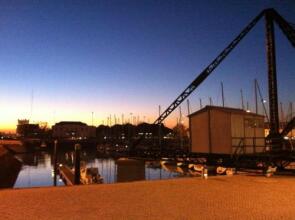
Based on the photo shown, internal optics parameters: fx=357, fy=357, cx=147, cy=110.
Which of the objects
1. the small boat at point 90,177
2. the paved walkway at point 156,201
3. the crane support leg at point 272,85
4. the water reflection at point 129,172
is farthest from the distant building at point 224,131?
the paved walkway at point 156,201

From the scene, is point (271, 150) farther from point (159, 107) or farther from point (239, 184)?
point (159, 107)

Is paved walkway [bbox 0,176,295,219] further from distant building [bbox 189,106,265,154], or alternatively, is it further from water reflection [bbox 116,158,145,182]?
distant building [bbox 189,106,265,154]

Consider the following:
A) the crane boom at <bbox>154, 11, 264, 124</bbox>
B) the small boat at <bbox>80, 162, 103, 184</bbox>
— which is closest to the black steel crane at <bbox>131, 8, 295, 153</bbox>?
the crane boom at <bbox>154, 11, 264, 124</bbox>

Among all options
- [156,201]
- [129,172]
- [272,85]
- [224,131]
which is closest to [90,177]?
[129,172]

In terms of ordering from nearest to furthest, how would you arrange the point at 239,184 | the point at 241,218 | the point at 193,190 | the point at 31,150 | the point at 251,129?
1. the point at 241,218
2. the point at 193,190
3. the point at 239,184
4. the point at 251,129
5. the point at 31,150

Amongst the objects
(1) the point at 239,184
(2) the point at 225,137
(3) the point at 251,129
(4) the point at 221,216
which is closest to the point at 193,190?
(1) the point at 239,184

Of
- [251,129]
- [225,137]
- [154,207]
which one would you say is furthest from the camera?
[251,129]

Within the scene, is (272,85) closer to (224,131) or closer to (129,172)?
(224,131)

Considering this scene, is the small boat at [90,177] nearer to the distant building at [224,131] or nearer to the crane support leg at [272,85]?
the distant building at [224,131]

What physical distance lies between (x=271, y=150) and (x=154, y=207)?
16.6 metres

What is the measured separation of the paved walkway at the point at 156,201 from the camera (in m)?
9.34

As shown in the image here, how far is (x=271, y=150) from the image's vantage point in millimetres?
24484

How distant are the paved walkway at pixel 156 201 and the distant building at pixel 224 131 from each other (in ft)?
40.9

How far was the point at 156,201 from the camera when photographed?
432 inches
